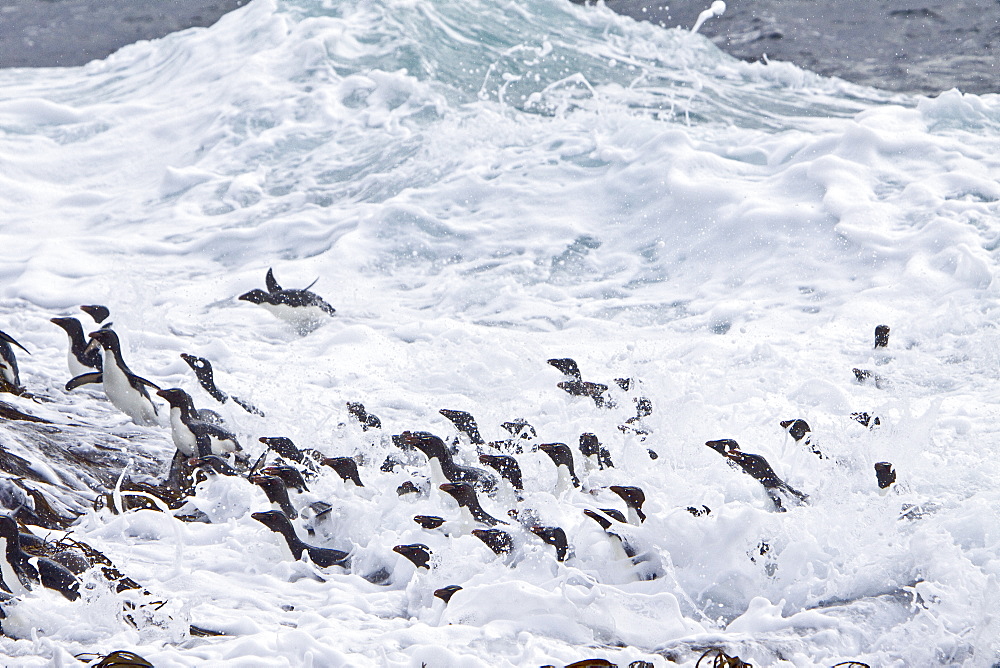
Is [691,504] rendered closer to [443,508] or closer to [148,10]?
[443,508]

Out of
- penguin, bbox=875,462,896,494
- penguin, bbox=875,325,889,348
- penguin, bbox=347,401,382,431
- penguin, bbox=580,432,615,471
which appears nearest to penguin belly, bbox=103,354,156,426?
penguin, bbox=347,401,382,431

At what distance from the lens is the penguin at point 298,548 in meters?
5.15

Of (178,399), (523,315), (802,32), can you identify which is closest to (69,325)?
(178,399)

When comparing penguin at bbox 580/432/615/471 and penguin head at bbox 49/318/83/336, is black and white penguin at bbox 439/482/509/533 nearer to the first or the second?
penguin at bbox 580/432/615/471

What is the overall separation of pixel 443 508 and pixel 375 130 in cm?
872

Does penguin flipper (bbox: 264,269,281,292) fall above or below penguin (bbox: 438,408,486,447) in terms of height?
below

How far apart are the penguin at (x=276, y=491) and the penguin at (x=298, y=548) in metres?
0.25

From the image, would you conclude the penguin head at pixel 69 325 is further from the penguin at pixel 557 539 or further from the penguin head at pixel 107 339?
the penguin at pixel 557 539

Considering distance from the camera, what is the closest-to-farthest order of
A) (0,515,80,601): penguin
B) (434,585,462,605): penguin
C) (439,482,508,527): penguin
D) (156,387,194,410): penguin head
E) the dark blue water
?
(0,515,80,601): penguin → (434,585,462,605): penguin → (439,482,508,527): penguin → (156,387,194,410): penguin head → the dark blue water

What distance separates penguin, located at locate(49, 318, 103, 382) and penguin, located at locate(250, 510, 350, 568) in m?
2.76

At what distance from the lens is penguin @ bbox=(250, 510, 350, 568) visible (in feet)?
16.9

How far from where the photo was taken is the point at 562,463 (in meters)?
5.94

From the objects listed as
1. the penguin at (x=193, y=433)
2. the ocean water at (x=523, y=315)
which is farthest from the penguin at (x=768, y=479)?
the penguin at (x=193, y=433)

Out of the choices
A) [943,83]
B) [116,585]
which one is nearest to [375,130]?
[943,83]
